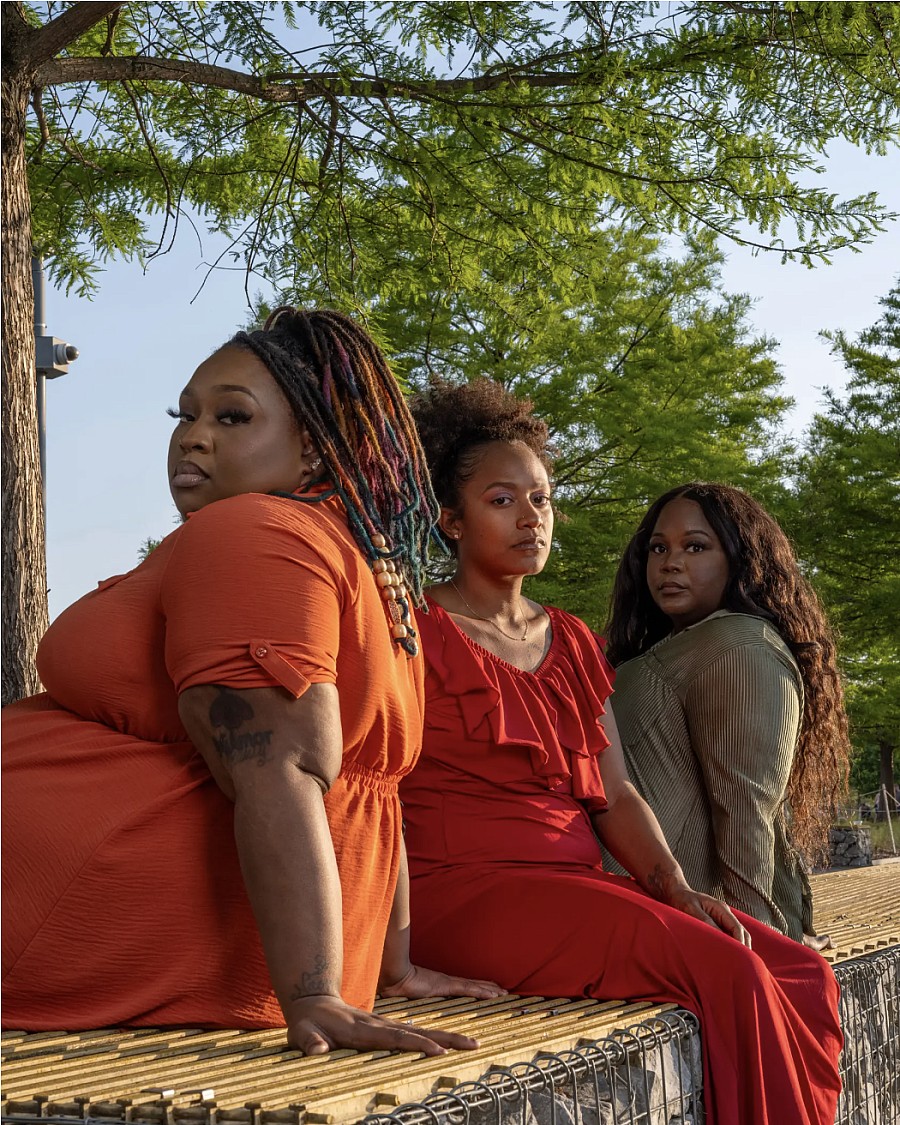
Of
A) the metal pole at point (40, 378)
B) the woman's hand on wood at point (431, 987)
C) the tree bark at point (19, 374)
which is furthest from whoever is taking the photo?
the metal pole at point (40, 378)

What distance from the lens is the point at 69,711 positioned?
6.64ft

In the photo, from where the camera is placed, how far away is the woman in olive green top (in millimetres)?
3518

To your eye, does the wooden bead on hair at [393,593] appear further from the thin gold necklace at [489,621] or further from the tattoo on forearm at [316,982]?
the thin gold necklace at [489,621]

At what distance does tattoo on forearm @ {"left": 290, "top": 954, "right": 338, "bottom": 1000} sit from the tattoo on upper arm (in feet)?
0.97

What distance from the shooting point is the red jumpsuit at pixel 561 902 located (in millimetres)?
2271

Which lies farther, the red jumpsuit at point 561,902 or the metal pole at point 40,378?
the metal pole at point 40,378

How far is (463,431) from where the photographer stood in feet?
11.4

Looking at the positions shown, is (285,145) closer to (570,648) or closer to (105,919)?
(570,648)

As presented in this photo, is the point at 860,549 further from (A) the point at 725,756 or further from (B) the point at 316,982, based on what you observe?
(B) the point at 316,982

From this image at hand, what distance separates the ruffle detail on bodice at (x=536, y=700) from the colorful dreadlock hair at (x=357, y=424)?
50 cm

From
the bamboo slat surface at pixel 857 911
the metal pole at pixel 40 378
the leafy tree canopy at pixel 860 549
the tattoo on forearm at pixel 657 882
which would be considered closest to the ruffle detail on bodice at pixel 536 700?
the tattoo on forearm at pixel 657 882

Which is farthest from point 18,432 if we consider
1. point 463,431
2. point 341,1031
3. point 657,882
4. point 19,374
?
point 341,1031

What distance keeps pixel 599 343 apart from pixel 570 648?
11.1 meters

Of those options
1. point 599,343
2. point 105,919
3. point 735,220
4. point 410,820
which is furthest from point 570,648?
point 599,343
